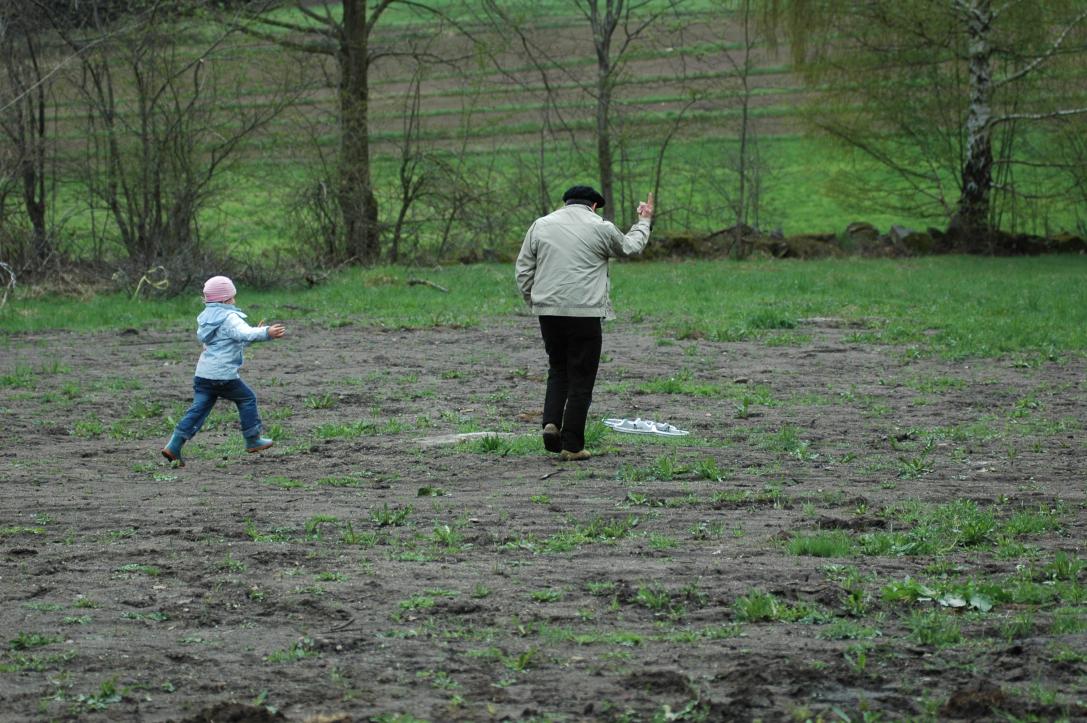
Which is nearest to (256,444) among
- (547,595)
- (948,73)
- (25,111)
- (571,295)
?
(571,295)

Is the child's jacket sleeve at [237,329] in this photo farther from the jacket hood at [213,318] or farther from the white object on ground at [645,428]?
the white object on ground at [645,428]

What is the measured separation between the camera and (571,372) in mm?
9984

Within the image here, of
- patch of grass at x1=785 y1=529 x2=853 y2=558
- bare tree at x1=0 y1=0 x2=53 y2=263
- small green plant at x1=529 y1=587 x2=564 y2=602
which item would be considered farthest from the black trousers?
bare tree at x1=0 y1=0 x2=53 y2=263

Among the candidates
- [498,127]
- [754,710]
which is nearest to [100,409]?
[754,710]

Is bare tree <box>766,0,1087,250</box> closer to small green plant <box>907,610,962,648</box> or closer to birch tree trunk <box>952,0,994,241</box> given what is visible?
birch tree trunk <box>952,0,994,241</box>

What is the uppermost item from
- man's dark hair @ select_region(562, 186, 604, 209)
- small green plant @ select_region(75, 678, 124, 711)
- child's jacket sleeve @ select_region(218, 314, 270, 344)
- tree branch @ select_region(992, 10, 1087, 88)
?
tree branch @ select_region(992, 10, 1087, 88)

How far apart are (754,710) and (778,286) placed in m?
19.2

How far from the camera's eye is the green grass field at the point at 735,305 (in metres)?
17.0

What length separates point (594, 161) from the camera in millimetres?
33844

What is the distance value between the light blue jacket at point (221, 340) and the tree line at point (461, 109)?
12.5 m

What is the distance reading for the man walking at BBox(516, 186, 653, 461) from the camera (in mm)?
9859

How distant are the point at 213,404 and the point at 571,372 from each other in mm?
2759

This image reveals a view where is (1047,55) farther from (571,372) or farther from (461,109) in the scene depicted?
(571,372)

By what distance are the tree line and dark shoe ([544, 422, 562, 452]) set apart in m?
13.7
